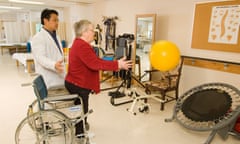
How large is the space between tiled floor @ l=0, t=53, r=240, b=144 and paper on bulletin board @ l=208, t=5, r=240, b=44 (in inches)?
59.0

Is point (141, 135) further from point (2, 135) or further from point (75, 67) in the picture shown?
point (2, 135)

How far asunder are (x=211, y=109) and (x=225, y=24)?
1.53 meters

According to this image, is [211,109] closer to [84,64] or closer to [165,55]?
[165,55]

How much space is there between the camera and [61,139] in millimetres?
2328

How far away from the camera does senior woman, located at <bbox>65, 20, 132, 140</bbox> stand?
5.73 feet

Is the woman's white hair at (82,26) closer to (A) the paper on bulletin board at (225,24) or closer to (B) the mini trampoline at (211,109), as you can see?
(B) the mini trampoline at (211,109)

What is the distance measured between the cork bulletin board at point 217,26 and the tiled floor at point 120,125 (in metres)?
1.37

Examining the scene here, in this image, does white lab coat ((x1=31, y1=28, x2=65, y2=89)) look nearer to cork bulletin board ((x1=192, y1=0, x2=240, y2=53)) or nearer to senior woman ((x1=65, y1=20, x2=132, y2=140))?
senior woman ((x1=65, y1=20, x2=132, y2=140))

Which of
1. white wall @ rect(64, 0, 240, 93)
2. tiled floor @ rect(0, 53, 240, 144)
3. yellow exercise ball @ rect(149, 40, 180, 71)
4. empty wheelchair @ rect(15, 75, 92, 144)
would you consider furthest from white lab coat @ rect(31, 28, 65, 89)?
white wall @ rect(64, 0, 240, 93)

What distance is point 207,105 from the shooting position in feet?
7.75

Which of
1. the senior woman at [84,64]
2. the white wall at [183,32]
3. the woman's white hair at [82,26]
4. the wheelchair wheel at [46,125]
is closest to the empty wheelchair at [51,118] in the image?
the wheelchair wheel at [46,125]

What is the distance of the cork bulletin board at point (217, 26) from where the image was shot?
9.25ft

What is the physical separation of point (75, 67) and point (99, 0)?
421cm

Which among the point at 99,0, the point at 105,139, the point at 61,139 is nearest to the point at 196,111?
the point at 105,139
